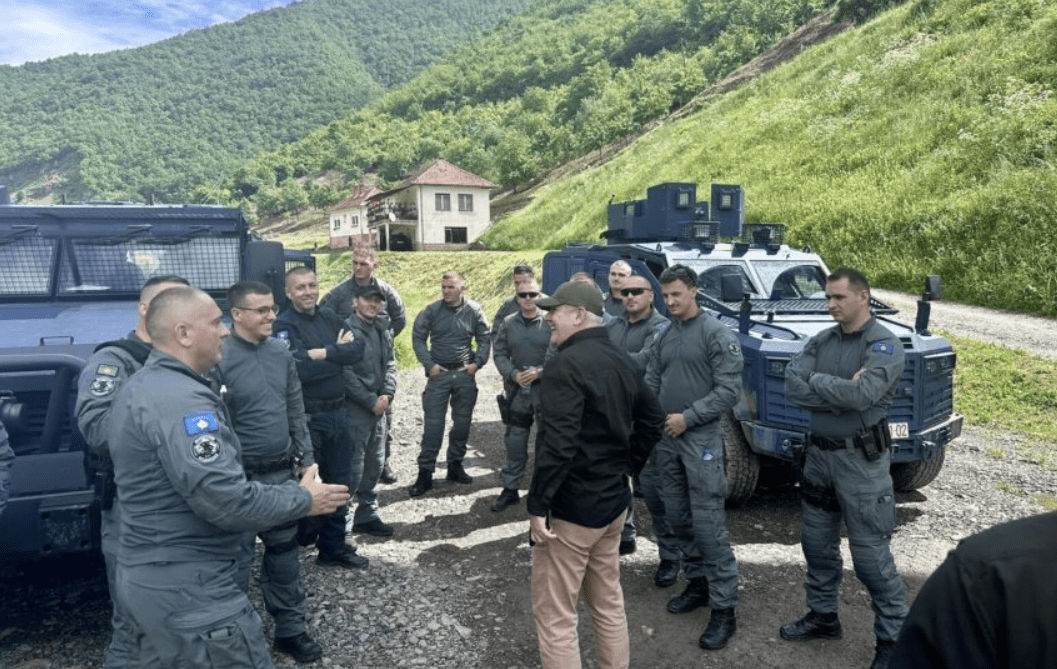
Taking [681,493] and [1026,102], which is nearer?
[681,493]

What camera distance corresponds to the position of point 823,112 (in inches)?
925

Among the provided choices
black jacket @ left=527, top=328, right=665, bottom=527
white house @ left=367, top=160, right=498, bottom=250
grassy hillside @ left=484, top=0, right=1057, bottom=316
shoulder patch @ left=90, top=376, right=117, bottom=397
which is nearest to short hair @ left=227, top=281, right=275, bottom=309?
shoulder patch @ left=90, top=376, right=117, bottom=397

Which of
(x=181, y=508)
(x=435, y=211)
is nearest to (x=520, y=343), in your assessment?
(x=181, y=508)

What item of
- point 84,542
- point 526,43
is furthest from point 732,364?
point 526,43

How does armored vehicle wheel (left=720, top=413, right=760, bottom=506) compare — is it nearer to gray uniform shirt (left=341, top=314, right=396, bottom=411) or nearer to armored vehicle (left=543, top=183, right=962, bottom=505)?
armored vehicle (left=543, top=183, right=962, bottom=505)

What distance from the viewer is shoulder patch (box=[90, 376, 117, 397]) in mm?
3045

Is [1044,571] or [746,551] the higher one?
[1044,571]

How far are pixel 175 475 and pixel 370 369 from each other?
3080 mm

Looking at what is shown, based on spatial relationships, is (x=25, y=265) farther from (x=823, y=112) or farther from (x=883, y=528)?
(x=823, y=112)

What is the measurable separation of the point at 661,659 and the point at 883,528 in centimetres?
132

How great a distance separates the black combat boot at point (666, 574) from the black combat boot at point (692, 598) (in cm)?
25

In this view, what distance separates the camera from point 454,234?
149 feet

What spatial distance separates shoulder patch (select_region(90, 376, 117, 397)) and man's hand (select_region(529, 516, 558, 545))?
193cm

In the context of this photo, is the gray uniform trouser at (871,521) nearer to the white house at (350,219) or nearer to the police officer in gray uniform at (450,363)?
the police officer in gray uniform at (450,363)
